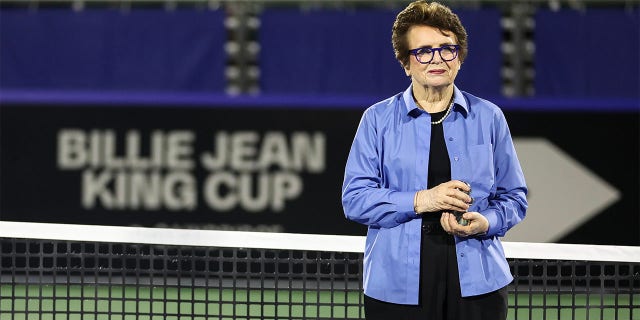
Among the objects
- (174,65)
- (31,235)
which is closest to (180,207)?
(174,65)

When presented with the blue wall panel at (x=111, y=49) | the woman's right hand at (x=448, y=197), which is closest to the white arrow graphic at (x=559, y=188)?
the blue wall panel at (x=111, y=49)

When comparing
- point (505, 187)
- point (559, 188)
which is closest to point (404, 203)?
point (505, 187)

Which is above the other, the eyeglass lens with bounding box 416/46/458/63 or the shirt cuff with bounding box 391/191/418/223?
the eyeglass lens with bounding box 416/46/458/63

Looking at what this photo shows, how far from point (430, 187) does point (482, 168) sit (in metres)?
0.15

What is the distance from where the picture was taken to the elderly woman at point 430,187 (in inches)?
118

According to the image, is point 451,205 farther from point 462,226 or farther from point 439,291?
point 439,291

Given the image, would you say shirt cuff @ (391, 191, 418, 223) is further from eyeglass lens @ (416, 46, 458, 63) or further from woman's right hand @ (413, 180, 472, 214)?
eyeglass lens @ (416, 46, 458, 63)

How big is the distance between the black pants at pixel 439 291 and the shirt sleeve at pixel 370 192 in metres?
0.09

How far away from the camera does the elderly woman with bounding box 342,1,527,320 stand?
2.99m

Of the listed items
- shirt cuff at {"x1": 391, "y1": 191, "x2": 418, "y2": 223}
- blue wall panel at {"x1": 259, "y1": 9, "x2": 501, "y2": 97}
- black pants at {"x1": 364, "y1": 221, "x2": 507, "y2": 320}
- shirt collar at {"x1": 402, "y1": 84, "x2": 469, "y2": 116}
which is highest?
blue wall panel at {"x1": 259, "y1": 9, "x2": 501, "y2": 97}

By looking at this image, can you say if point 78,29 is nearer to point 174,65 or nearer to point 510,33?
point 174,65

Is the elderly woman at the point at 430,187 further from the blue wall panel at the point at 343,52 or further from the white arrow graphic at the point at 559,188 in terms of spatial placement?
the blue wall panel at the point at 343,52

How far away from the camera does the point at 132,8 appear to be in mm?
9742

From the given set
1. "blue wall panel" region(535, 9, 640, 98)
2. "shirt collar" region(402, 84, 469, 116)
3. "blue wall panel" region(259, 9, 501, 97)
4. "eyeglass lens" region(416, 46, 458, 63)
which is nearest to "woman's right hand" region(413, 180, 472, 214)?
"shirt collar" region(402, 84, 469, 116)
